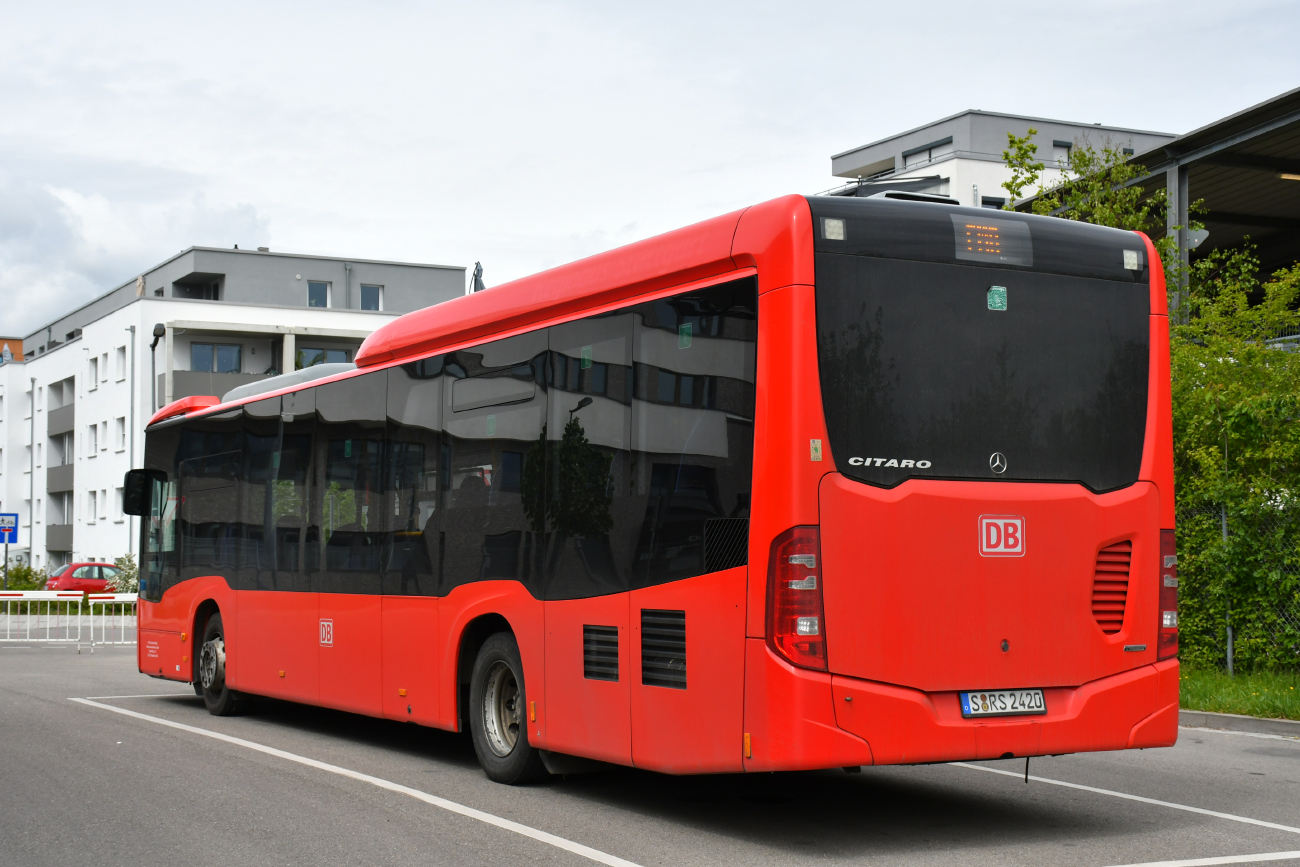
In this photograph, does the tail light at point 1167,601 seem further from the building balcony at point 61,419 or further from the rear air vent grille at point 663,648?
the building balcony at point 61,419

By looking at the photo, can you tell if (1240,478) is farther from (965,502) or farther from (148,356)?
(148,356)

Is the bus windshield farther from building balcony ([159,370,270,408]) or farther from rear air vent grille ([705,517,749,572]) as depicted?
building balcony ([159,370,270,408])

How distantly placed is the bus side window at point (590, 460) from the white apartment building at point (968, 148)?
59.9m

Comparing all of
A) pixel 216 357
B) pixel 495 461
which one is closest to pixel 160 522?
pixel 495 461

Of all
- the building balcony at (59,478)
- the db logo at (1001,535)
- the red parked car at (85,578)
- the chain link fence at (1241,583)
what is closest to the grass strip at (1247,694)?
the chain link fence at (1241,583)

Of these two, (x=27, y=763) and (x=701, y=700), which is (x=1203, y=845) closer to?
(x=701, y=700)

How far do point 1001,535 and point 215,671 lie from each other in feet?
30.9

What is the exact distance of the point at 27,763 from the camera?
10.7m

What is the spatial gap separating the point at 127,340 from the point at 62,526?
15.1 metres

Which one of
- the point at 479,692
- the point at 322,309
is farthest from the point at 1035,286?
the point at 322,309

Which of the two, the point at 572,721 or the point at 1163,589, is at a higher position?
the point at 1163,589

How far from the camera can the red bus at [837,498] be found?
282 inches

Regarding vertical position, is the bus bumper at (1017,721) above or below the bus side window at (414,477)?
below

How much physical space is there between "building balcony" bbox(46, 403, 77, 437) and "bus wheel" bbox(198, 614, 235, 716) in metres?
60.2
